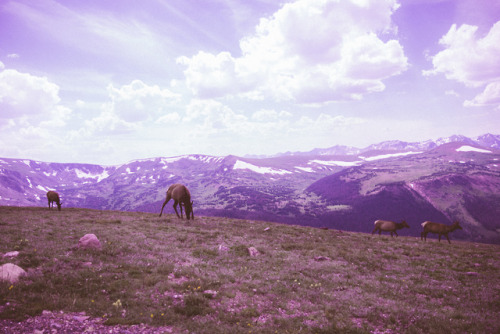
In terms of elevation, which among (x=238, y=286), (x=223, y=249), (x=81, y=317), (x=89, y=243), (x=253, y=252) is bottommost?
(x=253, y=252)

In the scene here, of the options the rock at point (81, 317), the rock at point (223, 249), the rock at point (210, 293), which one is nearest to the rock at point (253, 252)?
the rock at point (223, 249)

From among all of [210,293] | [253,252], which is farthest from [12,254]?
[253,252]

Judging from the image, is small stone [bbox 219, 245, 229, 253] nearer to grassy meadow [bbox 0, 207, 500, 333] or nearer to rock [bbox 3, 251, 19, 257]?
grassy meadow [bbox 0, 207, 500, 333]

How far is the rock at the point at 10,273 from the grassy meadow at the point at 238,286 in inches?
12.4

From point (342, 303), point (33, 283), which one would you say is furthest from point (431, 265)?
point (33, 283)

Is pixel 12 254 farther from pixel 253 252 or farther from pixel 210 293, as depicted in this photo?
pixel 253 252

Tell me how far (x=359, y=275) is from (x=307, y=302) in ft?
23.2

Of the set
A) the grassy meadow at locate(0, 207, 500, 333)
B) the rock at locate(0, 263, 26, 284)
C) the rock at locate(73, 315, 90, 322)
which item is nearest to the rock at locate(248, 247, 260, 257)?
the grassy meadow at locate(0, 207, 500, 333)

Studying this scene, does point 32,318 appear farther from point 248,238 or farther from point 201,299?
point 248,238

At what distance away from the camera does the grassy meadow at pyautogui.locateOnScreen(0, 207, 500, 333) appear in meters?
10.6

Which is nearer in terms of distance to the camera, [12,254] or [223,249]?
[12,254]

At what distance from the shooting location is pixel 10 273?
1109 centimetres

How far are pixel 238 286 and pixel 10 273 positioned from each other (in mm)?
10765

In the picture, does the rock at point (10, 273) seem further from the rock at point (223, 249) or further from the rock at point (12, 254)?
the rock at point (223, 249)
